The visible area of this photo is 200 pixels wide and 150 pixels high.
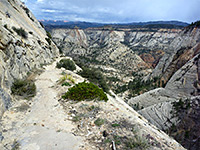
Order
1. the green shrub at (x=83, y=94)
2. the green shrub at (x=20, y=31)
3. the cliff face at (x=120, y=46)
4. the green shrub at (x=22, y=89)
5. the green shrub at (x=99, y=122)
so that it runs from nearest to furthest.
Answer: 1. the green shrub at (x=99, y=122)
2. the green shrub at (x=22, y=89)
3. the green shrub at (x=83, y=94)
4. the green shrub at (x=20, y=31)
5. the cliff face at (x=120, y=46)

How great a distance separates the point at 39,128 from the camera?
5945 mm

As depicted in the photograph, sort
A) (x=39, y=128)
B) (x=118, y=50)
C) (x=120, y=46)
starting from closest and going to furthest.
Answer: (x=39, y=128)
(x=118, y=50)
(x=120, y=46)

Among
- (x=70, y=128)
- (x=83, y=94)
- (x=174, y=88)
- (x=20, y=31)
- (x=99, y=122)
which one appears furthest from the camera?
(x=174, y=88)

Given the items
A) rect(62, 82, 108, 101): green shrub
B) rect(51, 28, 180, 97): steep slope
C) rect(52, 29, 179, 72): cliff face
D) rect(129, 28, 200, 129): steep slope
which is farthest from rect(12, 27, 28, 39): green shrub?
rect(52, 29, 179, 72): cliff face

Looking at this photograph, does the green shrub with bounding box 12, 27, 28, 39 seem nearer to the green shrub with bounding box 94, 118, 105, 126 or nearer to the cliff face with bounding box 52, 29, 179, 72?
the green shrub with bounding box 94, 118, 105, 126

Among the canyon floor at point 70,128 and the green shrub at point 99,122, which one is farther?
the green shrub at point 99,122

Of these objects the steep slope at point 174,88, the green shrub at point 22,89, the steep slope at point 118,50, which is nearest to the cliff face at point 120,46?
the steep slope at point 118,50

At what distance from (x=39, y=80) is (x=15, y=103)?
15.7 feet

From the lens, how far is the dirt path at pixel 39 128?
4.95 meters

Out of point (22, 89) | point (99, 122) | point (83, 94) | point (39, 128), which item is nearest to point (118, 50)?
point (83, 94)

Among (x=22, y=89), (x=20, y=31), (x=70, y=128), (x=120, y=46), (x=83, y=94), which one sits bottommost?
(x=120, y=46)

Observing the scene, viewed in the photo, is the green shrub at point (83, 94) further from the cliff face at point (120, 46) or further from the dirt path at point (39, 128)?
the cliff face at point (120, 46)

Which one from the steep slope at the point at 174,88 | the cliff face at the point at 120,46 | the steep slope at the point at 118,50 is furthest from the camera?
the cliff face at the point at 120,46

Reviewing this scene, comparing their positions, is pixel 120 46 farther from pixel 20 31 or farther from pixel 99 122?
pixel 99 122
